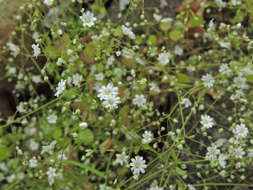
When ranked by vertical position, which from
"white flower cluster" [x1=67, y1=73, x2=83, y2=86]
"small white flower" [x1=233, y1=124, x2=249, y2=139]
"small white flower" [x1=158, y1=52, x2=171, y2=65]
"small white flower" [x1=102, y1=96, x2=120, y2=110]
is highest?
"small white flower" [x1=158, y1=52, x2=171, y2=65]

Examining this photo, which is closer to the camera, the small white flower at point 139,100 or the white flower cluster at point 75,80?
the white flower cluster at point 75,80

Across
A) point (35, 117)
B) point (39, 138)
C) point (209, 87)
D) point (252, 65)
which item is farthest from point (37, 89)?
point (252, 65)

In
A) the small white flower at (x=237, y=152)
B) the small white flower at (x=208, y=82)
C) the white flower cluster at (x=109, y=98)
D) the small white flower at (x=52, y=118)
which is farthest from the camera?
the small white flower at (x=52, y=118)

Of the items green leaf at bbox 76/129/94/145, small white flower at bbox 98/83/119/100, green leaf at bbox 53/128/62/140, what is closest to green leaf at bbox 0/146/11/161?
green leaf at bbox 53/128/62/140

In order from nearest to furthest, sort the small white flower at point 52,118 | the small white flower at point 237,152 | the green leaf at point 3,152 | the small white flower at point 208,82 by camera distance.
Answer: the small white flower at point 237,152, the small white flower at point 208,82, the green leaf at point 3,152, the small white flower at point 52,118

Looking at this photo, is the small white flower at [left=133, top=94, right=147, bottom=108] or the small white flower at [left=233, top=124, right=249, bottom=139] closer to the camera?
the small white flower at [left=233, top=124, right=249, bottom=139]

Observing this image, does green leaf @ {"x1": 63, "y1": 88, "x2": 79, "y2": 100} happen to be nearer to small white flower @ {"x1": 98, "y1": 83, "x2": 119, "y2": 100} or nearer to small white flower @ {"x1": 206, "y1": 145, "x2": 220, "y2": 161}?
small white flower @ {"x1": 98, "y1": 83, "x2": 119, "y2": 100}

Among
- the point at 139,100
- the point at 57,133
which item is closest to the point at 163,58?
the point at 139,100

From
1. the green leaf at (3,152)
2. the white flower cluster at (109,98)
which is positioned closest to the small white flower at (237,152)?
the white flower cluster at (109,98)

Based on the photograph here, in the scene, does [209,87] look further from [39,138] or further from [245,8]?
[39,138]

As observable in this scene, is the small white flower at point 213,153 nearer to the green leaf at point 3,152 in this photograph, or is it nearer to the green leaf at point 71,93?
the green leaf at point 71,93

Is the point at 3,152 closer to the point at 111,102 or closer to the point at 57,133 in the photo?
the point at 57,133
